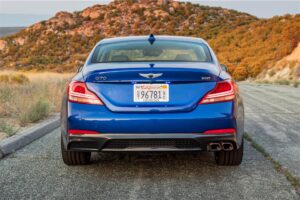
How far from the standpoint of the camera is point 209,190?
4938mm

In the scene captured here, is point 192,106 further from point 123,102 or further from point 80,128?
point 80,128

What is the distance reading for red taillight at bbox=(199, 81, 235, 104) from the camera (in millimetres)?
5199

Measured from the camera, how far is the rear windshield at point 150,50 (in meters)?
6.26

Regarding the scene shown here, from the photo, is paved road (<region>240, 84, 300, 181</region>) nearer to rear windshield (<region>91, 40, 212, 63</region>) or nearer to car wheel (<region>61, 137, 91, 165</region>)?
rear windshield (<region>91, 40, 212, 63</region>)

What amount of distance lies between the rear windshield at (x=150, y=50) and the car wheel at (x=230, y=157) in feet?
3.76

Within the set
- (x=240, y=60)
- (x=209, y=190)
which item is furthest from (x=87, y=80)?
(x=240, y=60)

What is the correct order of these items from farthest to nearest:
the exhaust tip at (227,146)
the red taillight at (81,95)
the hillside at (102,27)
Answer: the hillside at (102,27), the exhaust tip at (227,146), the red taillight at (81,95)

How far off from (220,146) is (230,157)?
1.97 ft

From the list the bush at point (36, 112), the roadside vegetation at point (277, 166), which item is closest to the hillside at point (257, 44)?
the bush at point (36, 112)

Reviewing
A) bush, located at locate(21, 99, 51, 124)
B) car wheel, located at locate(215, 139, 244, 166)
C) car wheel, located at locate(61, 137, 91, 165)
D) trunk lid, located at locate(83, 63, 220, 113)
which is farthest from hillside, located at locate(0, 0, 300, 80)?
trunk lid, located at locate(83, 63, 220, 113)

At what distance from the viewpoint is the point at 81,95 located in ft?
17.4

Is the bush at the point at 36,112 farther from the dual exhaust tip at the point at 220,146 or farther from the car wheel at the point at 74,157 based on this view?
the dual exhaust tip at the point at 220,146

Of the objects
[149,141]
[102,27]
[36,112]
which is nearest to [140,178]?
[149,141]

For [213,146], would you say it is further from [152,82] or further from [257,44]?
[257,44]
